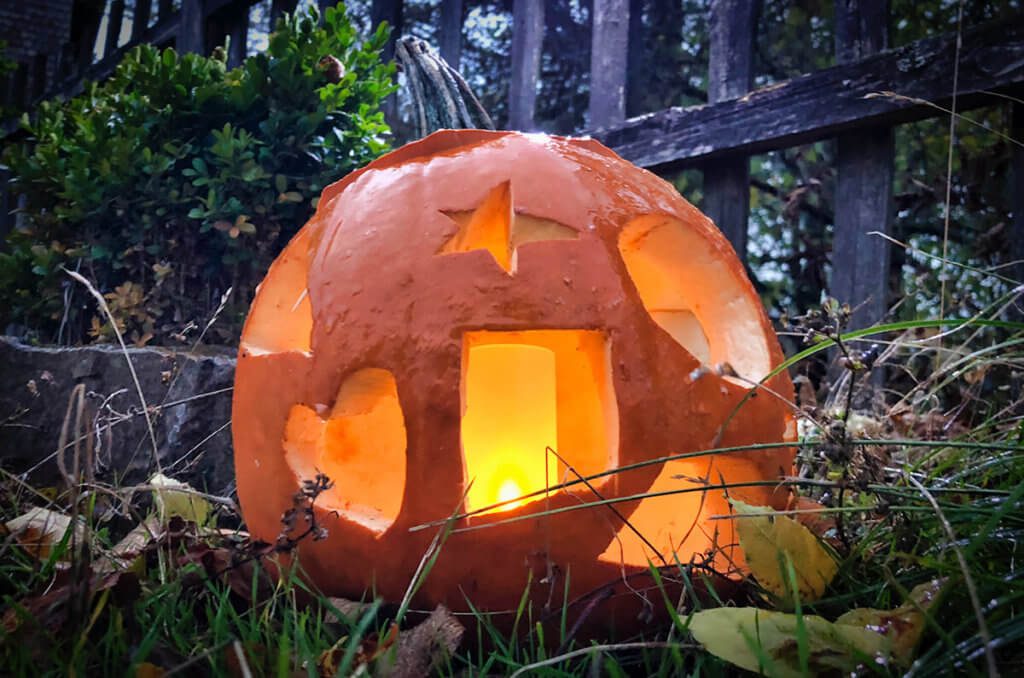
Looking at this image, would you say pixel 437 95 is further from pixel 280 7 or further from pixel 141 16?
pixel 141 16

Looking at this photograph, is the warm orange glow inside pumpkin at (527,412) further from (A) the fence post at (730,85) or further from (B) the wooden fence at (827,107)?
(A) the fence post at (730,85)

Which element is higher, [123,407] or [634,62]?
[634,62]

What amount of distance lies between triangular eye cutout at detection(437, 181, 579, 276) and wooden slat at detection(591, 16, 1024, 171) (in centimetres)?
151

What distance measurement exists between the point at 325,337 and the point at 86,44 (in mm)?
8382

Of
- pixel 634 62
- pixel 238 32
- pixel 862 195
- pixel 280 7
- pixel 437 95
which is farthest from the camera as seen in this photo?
pixel 238 32

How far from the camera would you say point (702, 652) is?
3.01 feet

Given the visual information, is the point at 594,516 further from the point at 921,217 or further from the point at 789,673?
the point at 921,217

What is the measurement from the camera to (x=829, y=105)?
2.51 meters

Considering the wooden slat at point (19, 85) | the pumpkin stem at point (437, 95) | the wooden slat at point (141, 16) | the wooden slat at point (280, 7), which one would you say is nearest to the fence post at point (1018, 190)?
the pumpkin stem at point (437, 95)

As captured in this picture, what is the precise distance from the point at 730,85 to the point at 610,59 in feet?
1.95

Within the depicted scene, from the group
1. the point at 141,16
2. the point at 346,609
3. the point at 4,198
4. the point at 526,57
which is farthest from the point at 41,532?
the point at 141,16

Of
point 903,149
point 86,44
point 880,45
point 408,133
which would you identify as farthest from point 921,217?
point 86,44

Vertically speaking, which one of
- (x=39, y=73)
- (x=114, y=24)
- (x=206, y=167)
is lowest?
(x=206, y=167)

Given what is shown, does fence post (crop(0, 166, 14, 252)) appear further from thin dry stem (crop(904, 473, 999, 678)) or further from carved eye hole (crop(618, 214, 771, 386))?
thin dry stem (crop(904, 473, 999, 678))
